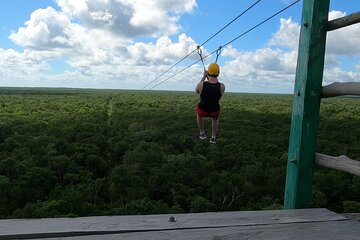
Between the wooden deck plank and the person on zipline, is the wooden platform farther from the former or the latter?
the person on zipline

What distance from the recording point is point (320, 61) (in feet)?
8.36

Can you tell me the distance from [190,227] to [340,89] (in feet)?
4.01

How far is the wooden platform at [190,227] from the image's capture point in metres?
1.99

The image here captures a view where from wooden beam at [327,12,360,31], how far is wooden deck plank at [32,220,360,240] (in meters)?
1.16

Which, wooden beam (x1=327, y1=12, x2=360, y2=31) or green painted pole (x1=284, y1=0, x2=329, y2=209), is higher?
wooden beam (x1=327, y1=12, x2=360, y2=31)

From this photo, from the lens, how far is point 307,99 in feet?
8.36

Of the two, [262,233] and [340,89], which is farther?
[340,89]

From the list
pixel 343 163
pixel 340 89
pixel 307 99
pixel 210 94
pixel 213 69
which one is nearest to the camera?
pixel 343 163

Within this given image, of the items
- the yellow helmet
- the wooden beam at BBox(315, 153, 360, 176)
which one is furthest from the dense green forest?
the wooden beam at BBox(315, 153, 360, 176)

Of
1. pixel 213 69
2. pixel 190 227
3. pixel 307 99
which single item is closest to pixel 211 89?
pixel 213 69

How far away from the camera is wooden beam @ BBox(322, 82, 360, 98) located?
2293 mm

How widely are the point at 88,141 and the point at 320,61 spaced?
1752cm

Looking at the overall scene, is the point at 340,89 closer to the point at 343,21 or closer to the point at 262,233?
the point at 343,21

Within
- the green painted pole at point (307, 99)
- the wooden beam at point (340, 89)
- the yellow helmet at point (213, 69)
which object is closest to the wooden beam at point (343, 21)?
the green painted pole at point (307, 99)
